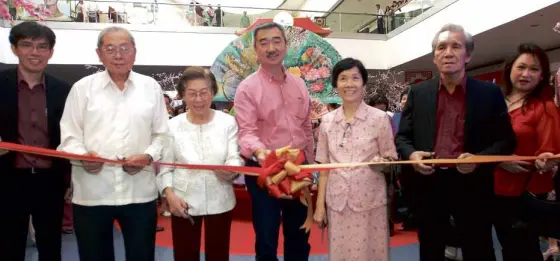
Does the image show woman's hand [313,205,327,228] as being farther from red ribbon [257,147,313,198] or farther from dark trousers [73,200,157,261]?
dark trousers [73,200,157,261]

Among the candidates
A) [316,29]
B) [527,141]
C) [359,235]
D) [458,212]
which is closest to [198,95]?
[359,235]

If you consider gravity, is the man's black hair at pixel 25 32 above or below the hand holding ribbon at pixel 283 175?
above

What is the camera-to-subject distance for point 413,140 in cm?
238

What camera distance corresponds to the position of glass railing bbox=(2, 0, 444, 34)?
10.8 m

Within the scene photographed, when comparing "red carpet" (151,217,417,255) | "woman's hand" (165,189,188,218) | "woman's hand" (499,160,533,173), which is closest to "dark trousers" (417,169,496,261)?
"woman's hand" (499,160,533,173)

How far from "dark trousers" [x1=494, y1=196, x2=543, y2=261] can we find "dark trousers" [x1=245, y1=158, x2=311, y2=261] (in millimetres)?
1169

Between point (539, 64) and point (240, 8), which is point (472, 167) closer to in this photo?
point (539, 64)

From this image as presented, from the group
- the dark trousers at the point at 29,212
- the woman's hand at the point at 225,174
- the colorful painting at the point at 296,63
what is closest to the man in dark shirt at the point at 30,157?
the dark trousers at the point at 29,212

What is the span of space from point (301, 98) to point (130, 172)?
3.50ft

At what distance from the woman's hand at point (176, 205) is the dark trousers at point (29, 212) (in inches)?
23.7

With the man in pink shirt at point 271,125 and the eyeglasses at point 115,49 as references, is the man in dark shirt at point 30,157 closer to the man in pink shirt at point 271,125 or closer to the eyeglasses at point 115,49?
the eyeglasses at point 115,49

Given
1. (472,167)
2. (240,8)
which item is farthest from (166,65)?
(472,167)

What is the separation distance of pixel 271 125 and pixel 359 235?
0.78 metres

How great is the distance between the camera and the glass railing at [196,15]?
1084cm
